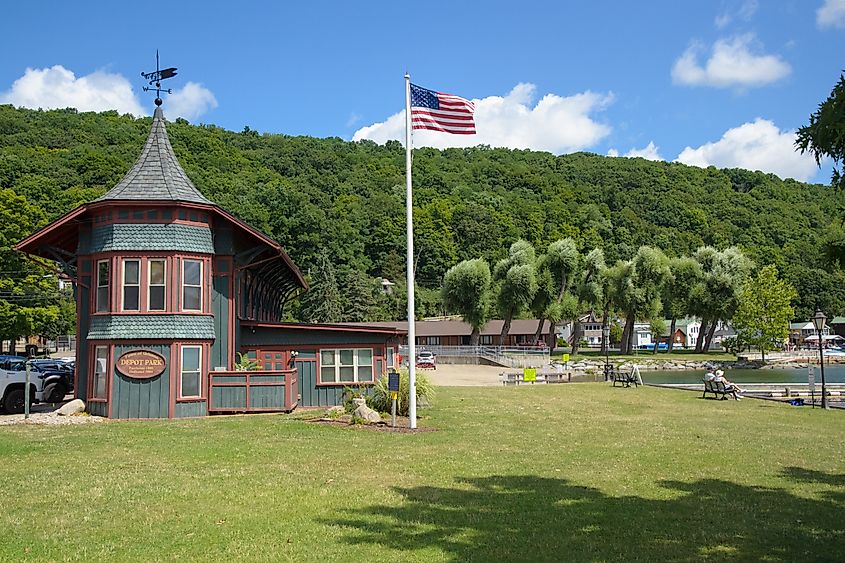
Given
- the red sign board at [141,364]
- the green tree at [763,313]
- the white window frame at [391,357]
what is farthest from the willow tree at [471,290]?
the red sign board at [141,364]

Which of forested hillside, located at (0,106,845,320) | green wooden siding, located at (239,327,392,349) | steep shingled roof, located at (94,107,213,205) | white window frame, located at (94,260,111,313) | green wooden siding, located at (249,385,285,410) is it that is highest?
forested hillside, located at (0,106,845,320)

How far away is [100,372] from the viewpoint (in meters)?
21.8

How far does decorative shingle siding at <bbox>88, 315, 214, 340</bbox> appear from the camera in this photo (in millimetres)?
21516

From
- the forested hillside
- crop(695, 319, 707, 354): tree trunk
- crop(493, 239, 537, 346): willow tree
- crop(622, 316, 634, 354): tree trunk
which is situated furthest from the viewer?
the forested hillside

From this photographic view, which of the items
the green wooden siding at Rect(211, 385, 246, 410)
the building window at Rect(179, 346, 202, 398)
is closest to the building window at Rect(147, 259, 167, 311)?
the building window at Rect(179, 346, 202, 398)

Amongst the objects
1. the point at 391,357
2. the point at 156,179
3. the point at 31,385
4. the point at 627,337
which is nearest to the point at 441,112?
the point at 156,179

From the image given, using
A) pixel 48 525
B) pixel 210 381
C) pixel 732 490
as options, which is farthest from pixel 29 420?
pixel 732 490

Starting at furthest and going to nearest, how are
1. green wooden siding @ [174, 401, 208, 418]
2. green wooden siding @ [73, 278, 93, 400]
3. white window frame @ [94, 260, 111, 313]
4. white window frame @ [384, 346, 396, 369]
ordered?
→ 1. white window frame @ [384, 346, 396, 369]
2. green wooden siding @ [73, 278, 93, 400]
3. white window frame @ [94, 260, 111, 313]
4. green wooden siding @ [174, 401, 208, 418]

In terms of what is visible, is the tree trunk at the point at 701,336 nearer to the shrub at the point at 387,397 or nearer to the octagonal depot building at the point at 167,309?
the octagonal depot building at the point at 167,309

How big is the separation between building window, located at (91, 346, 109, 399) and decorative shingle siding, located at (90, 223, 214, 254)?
2810mm

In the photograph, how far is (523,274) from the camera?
250 ft

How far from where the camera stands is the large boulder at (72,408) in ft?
70.5

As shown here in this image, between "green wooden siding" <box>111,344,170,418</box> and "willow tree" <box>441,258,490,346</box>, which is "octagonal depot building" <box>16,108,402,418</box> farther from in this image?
"willow tree" <box>441,258,490,346</box>

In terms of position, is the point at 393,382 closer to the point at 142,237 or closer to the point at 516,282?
the point at 142,237
